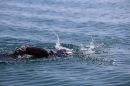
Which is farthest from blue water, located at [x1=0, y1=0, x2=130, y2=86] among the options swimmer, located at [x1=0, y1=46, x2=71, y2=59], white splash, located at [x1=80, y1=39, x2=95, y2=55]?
swimmer, located at [x1=0, y1=46, x2=71, y2=59]

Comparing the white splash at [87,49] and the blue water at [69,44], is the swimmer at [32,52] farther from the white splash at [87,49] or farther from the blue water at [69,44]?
the white splash at [87,49]

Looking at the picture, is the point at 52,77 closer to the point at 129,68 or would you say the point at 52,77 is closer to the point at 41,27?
the point at 129,68

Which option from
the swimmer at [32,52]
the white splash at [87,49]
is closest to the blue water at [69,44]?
the white splash at [87,49]

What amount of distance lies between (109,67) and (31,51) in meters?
4.53

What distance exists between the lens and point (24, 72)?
46.6ft

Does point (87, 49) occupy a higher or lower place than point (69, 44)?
lower

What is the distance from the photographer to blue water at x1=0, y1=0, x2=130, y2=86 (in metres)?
13.4

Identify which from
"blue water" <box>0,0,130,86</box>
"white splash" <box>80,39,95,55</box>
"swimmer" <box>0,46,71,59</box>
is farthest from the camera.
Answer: "white splash" <box>80,39,95,55</box>

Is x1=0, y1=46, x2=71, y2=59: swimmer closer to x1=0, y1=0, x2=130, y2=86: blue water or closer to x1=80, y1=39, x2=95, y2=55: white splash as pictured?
x1=0, y1=0, x2=130, y2=86: blue water

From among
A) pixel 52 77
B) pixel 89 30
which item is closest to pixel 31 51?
pixel 52 77

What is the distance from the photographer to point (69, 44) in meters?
20.1

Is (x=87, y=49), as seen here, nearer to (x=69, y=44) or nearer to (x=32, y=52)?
(x=69, y=44)

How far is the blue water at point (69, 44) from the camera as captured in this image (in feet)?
44.0

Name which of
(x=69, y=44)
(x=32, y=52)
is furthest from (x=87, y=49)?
(x=32, y=52)
